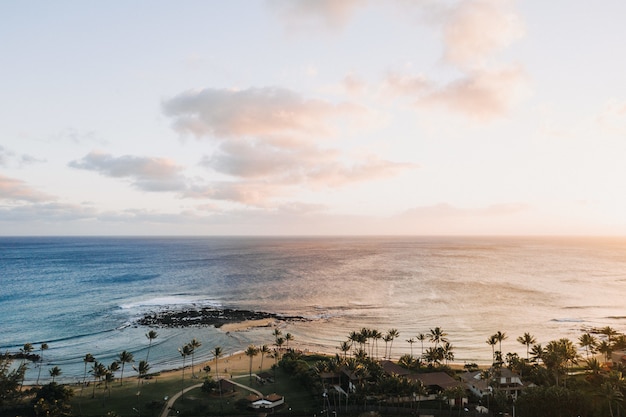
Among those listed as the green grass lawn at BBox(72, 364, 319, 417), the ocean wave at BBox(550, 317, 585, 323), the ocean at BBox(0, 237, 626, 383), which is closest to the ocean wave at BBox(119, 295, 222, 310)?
the ocean at BBox(0, 237, 626, 383)

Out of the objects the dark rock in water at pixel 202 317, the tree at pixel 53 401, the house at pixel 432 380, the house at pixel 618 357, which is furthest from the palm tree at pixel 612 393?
the dark rock in water at pixel 202 317

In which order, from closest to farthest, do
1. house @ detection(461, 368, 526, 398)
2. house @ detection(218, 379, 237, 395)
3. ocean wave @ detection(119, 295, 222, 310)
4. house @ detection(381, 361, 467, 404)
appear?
house @ detection(461, 368, 526, 398), house @ detection(381, 361, 467, 404), house @ detection(218, 379, 237, 395), ocean wave @ detection(119, 295, 222, 310)

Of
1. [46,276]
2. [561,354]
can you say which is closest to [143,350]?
[561,354]

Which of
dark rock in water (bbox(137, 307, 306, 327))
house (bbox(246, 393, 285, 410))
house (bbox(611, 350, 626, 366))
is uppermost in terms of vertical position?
house (bbox(611, 350, 626, 366))

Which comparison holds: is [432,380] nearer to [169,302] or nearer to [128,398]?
[128,398]

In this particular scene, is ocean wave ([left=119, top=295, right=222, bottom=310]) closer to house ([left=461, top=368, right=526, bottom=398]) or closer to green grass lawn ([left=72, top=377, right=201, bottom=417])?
green grass lawn ([left=72, top=377, right=201, bottom=417])

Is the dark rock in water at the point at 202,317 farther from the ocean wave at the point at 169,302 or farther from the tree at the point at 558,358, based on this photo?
the tree at the point at 558,358

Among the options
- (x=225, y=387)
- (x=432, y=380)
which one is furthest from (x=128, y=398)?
(x=432, y=380)
